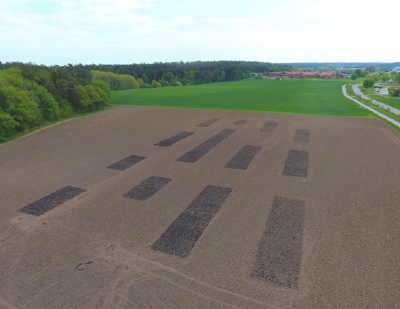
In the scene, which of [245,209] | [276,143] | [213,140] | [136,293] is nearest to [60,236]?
[136,293]

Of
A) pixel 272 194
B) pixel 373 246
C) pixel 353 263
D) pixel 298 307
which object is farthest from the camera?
pixel 272 194

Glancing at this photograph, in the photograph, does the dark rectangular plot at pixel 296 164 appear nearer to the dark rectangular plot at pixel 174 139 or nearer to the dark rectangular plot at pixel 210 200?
the dark rectangular plot at pixel 210 200

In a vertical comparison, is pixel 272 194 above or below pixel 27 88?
below

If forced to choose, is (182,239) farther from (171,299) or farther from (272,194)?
(272,194)

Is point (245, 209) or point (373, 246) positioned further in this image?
point (245, 209)

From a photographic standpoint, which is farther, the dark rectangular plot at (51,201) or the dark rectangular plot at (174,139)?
the dark rectangular plot at (174,139)

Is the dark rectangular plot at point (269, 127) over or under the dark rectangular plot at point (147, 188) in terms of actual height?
over

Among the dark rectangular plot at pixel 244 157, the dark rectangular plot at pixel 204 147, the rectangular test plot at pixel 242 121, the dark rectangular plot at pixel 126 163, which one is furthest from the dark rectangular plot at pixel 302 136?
the dark rectangular plot at pixel 126 163

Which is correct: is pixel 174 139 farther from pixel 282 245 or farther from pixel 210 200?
pixel 282 245
